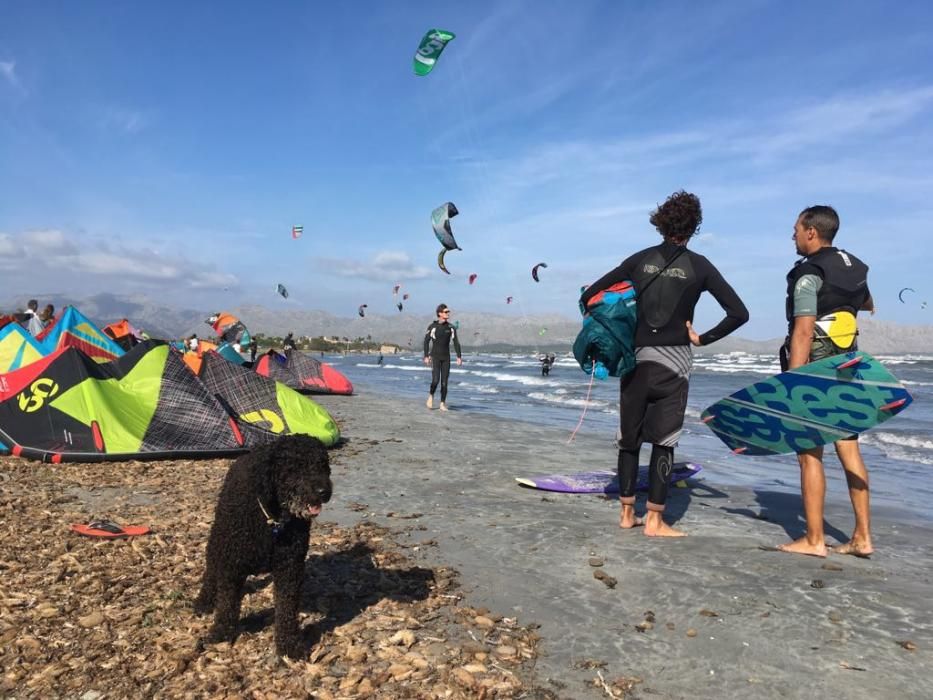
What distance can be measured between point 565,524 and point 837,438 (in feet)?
7.55

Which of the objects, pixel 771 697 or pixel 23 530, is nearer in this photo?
pixel 771 697

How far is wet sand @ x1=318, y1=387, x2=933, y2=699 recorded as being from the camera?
9.88ft

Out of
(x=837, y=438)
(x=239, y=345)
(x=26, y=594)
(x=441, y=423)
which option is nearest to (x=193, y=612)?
(x=26, y=594)

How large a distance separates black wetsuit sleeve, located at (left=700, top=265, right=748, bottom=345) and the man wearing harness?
0.36m

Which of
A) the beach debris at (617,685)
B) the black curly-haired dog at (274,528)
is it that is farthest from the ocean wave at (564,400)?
the black curly-haired dog at (274,528)

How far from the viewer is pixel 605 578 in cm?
418

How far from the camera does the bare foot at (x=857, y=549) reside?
4734mm

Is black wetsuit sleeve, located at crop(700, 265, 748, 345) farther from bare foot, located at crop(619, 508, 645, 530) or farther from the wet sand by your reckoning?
the wet sand

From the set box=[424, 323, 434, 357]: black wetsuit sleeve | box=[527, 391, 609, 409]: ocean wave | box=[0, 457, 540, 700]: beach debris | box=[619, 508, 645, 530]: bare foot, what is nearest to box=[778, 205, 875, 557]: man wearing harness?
box=[619, 508, 645, 530]: bare foot

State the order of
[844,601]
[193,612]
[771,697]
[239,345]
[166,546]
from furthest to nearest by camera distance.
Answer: [239,345]
[166,546]
[844,601]
[193,612]
[771,697]

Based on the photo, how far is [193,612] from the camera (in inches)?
139

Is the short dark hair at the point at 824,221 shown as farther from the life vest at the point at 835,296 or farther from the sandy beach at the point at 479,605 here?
the sandy beach at the point at 479,605

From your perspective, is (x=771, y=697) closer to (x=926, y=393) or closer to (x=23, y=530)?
(x=23, y=530)

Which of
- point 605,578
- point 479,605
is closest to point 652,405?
point 605,578
